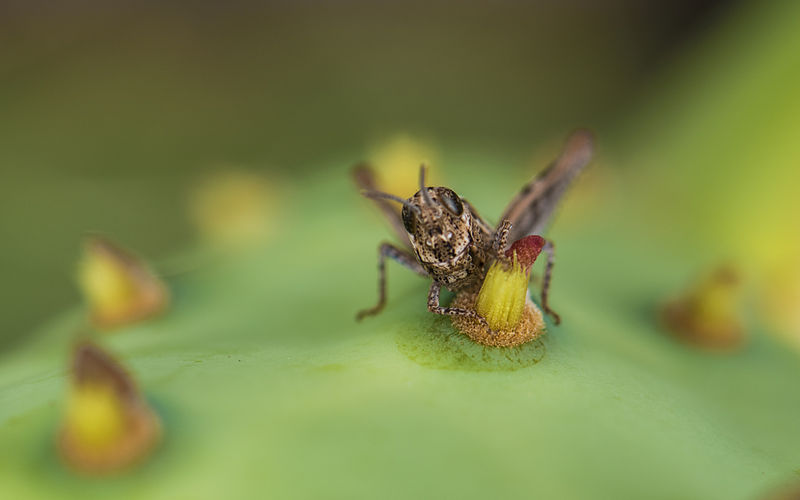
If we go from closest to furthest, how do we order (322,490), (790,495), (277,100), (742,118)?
(790,495) < (322,490) < (742,118) < (277,100)

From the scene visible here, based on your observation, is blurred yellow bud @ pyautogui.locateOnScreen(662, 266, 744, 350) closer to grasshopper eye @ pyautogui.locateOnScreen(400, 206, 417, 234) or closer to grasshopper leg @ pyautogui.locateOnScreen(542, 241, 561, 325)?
grasshopper leg @ pyautogui.locateOnScreen(542, 241, 561, 325)

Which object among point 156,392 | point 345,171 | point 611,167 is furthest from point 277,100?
point 156,392

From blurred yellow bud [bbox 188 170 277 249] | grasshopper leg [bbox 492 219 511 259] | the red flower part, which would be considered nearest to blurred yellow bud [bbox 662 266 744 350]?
grasshopper leg [bbox 492 219 511 259]

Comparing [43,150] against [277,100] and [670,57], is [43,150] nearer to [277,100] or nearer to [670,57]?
[277,100]

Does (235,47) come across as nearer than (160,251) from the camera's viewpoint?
No

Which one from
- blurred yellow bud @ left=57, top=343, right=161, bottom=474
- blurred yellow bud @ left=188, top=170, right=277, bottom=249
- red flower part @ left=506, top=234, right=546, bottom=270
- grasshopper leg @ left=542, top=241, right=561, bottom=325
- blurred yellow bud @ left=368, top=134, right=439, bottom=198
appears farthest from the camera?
blurred yellow bud @ left=188, top=170, right=277, bottom=249

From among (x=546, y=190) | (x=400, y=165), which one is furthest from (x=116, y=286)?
(x=546, y=190)

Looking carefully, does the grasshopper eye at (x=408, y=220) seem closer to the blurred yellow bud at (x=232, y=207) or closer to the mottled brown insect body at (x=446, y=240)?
the mottled brown insect body at (x=446, y=240)
